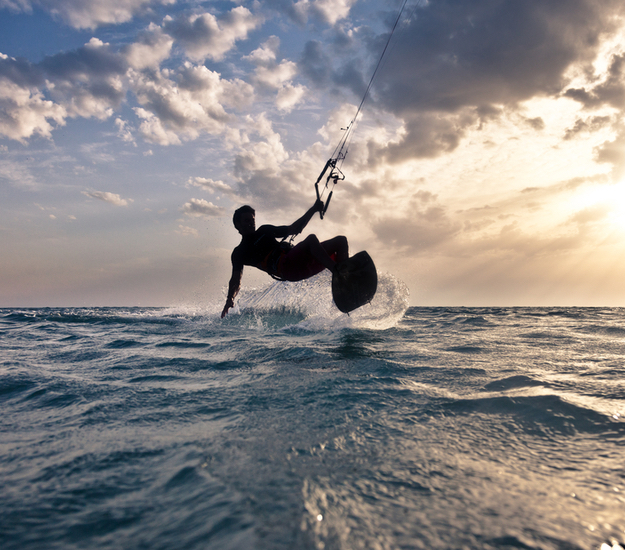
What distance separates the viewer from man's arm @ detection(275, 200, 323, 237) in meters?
5.97

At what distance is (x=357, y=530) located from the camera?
4.06 ft

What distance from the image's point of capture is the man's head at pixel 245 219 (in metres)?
6.15

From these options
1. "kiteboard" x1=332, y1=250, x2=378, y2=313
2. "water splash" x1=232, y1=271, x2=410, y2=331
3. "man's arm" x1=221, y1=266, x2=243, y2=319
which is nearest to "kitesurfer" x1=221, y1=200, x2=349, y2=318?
"kiteboard" x1=332, y1=250, x2=378, y2=313

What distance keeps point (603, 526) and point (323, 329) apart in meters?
7.00

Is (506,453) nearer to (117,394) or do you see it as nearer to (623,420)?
(623,420)

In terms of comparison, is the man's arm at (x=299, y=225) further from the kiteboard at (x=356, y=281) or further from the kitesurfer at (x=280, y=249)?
the kiteboard at (x=356, y=281)

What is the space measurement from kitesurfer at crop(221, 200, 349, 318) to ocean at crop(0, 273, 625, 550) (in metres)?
2.15

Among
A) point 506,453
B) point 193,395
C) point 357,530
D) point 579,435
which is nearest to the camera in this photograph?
point 357,530

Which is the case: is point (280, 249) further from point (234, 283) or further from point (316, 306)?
point (316, 306)

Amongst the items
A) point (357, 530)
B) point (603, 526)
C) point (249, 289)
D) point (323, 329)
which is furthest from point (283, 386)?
point (249, 289)

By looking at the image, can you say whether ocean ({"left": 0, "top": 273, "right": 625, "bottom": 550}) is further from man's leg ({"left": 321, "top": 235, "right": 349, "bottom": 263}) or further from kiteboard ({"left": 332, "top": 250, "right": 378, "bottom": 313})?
man's leg ({"left": 321, "top": 235, "right": 349, "bottom": 263})

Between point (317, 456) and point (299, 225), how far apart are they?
4530mm

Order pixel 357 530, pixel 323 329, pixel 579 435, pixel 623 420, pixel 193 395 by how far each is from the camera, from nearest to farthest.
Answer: pixel 357 530, pixel 579 435, pixel 623 420, pixel 193 395, pixel 323 329

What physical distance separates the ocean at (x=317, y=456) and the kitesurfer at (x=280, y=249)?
7.07 ft
